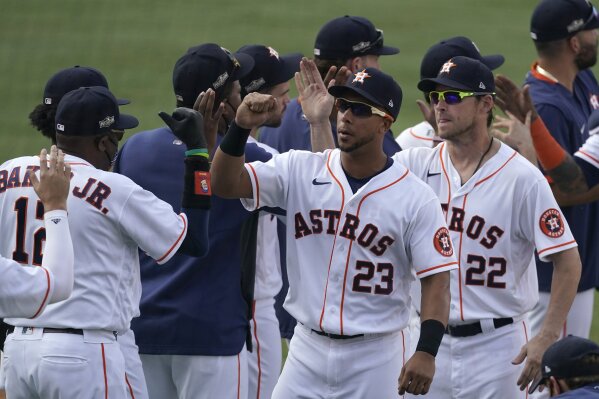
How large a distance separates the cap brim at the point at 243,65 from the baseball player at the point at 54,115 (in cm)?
51

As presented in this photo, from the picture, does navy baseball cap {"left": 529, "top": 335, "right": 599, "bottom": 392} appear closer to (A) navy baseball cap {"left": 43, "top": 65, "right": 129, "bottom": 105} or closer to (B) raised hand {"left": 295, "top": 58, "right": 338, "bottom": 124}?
(B) raised hand {"left": 295, "top": 58, "right": 338, "bottom": 124}

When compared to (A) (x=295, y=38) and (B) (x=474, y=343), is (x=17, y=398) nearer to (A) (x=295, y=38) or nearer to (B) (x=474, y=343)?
(B) (x=474, y=343)

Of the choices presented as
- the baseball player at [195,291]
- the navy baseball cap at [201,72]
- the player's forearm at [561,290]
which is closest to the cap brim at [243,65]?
the navy baseball cap at [201,72]

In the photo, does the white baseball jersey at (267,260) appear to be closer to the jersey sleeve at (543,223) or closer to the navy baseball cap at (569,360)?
the jersey sleeve at (543,223)

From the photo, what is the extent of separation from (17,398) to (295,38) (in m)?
9.13

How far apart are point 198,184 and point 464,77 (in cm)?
132

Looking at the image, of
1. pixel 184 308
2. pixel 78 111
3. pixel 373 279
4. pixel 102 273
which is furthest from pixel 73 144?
pixel 373 279

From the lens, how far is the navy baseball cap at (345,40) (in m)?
6.53

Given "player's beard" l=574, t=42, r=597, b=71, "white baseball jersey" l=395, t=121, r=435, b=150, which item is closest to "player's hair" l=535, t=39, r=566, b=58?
"player's beard" l=574, t=42, r=597, b=71

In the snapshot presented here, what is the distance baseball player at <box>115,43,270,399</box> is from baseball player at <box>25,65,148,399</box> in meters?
A: 0.27

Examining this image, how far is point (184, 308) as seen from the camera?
509 cm

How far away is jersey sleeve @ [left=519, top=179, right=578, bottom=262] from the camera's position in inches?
205

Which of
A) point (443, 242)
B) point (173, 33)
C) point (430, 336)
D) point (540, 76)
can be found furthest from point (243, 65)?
point (173, 33)

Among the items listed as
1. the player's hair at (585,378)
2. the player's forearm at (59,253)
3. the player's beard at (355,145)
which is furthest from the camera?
the player's beard at (355,145)
